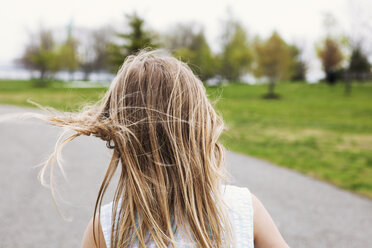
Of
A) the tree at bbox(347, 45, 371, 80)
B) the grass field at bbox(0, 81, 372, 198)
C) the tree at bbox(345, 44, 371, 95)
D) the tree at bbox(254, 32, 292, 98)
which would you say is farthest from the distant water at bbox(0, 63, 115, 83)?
the grass field at bbox(0, 81, 372, 198)

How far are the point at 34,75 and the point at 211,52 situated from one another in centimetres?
3683

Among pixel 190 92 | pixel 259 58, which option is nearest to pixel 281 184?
pixel 190 92

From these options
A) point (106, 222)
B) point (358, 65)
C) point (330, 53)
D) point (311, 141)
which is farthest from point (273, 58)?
point (106, 222)

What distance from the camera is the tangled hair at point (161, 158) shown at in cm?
126

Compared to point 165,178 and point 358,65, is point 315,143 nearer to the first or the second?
point 165,178

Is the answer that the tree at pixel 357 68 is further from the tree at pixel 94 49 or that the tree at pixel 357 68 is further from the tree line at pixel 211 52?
the tree at pixel 94 49

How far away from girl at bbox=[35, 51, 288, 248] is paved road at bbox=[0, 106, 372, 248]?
2.59 meters

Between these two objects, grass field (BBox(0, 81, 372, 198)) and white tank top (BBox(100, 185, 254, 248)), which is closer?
white tank top (BBox(100, 185, 254, 248))

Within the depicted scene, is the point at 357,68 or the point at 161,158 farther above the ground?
the point at 357,68

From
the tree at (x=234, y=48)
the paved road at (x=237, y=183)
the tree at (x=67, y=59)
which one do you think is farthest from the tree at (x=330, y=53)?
the paved road at (x=237, y=183)

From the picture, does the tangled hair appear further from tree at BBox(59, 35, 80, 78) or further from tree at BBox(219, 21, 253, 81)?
tree at BBox(59, 35, 80, 78)

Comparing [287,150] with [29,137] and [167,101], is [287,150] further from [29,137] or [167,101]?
[167,101]

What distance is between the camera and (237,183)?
18.8ft

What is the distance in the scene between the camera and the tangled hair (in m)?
1.26
